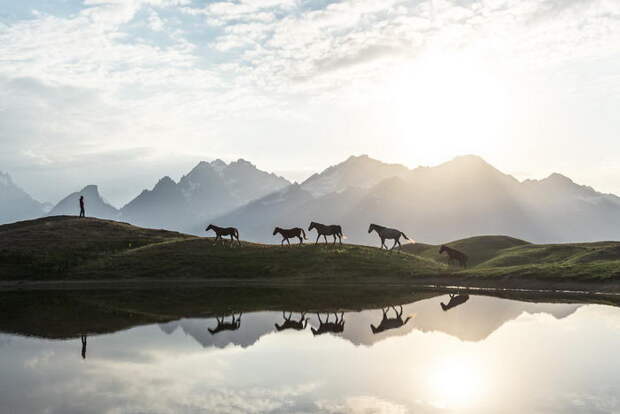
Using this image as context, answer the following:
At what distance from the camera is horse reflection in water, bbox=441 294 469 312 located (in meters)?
41.8

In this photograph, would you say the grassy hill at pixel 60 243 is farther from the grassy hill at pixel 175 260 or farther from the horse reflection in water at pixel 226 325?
the horse reflection in water at pixel 226 325

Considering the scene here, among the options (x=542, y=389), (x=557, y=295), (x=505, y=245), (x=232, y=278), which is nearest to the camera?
(x=542, y=389)

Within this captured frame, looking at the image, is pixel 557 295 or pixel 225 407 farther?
pixel 557 295

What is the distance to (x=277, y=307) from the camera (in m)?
42.1

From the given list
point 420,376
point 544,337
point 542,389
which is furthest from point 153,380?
point 544,337

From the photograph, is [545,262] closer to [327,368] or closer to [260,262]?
[260,262]

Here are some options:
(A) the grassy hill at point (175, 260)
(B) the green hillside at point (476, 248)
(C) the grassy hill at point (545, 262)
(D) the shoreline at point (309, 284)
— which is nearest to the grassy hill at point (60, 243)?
(A) the grassy hill at point (175, 260)

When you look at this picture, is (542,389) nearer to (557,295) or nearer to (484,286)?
(557,295)

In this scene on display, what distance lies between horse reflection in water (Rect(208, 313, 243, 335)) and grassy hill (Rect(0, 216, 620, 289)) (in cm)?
2986

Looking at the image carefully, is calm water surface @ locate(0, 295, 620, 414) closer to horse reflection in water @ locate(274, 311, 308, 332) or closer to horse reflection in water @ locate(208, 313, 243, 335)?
A: horse reflection in water @ locate(208, 313, 243, 335)

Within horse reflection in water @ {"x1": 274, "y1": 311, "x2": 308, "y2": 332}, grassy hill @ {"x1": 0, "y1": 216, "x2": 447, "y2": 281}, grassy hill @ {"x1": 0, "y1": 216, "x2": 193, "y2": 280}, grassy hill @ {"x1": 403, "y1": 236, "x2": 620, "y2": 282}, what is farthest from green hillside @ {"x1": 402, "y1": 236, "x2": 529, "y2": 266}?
horse reflection in water @ {"x1": 274, "y1": 311, "x2": 308, "y2": 332}

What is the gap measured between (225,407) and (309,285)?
47.0 meters

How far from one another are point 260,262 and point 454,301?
34314mm

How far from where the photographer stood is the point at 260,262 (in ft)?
240
